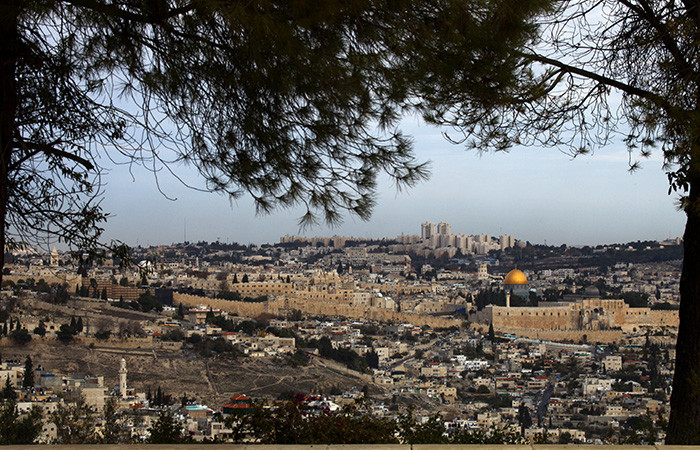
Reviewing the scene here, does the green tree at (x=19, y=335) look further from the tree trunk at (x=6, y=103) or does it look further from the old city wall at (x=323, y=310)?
the old city wall at (x=323, y=310)

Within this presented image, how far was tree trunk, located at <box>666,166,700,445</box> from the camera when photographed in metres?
3.94

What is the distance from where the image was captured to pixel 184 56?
353 cm

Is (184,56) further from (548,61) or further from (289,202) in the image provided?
(548,61)

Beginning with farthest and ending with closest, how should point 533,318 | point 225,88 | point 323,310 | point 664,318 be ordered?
point 533,318
point 323,310
point 664,318
point 225,88

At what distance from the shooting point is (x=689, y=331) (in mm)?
4023

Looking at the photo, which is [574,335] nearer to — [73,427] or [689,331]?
[689,331]

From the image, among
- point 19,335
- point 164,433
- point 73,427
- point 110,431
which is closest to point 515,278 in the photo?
point 19,335

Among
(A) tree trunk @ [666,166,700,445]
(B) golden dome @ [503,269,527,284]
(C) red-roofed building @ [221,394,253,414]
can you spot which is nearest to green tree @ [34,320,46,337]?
(C) red-roofed building @ [221,394,253,414]

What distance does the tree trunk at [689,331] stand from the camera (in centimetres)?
394

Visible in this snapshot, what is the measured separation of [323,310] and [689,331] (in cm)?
3401

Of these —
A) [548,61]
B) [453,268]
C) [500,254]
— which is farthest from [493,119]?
[500,254]

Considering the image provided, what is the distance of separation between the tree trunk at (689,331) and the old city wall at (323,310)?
28148 mm

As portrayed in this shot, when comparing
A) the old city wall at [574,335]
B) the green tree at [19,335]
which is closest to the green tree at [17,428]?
the green tree at [19,335]

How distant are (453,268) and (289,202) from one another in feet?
193
